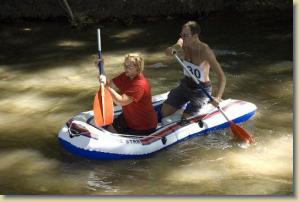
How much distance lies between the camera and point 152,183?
18.7ft

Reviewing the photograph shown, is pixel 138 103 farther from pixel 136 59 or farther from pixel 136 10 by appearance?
pixel 136 10

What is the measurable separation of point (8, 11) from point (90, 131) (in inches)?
354

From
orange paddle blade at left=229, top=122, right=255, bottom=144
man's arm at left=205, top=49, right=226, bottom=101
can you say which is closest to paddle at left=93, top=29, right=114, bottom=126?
man's arm at left=205, top=49, right=226, bottom=101

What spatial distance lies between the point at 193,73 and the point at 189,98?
34cm

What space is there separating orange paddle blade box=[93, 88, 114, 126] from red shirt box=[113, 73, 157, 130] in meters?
0.17

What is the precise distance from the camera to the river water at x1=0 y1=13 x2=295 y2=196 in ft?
18.7

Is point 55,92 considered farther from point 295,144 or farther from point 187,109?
point 295,144

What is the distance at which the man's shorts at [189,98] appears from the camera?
677 centimetres

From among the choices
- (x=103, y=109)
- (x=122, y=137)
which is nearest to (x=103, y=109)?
(x=103, y=109)

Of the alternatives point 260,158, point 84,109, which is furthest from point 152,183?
point 84,109

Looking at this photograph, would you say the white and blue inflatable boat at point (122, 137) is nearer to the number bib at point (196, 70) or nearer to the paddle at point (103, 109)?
the paddle at point (103, 109)

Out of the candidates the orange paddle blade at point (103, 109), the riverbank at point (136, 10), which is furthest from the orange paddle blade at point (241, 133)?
the riverbank at point (136, 10)

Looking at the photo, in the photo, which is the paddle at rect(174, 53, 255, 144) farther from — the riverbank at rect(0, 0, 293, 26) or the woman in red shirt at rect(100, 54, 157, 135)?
the riverbank at rect(0, 0, 293, 26)

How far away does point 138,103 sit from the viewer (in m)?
6.04
